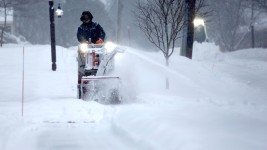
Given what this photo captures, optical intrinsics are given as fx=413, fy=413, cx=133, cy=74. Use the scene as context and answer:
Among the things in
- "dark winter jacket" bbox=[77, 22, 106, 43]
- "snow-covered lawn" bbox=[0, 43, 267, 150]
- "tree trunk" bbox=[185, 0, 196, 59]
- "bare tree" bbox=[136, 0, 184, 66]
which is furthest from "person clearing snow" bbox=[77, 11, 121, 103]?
"tree trunk" bbox=[185, 0, 196, 59]

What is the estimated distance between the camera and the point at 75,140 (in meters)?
7.41

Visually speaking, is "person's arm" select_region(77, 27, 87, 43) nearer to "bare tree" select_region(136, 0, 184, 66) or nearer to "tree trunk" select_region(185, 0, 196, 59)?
"bare tree" select_region(136, 0, 184, 66)

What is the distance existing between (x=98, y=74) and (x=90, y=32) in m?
1.42

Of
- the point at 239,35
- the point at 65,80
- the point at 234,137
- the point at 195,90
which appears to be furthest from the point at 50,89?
the point at 239,35

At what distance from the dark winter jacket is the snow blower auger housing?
0.59 metres

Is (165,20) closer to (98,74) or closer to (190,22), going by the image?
(98,74)

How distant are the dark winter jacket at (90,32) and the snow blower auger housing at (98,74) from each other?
0.59 m

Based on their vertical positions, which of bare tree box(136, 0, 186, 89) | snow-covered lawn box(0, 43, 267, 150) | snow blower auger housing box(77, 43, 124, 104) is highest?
bare tree box(136, 0, 186, 89)

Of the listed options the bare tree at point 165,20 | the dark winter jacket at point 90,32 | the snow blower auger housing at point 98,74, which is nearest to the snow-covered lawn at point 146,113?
the snow blower auger housing at point 98,74

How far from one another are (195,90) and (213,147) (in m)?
7.64

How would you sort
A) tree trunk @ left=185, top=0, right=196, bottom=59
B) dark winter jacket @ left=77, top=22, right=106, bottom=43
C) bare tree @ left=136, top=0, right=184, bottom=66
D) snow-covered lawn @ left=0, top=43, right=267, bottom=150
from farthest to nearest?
tree trunk @ left=185, top=0, right=196, bottom=59 < bare tree @ left=136, top=0, right=184, bottom=66 < dark winter jacket @ left=77, top=22, right=106, bottom=43 < snow-covered lawn @ left=0, top=43, right=267, bottom=150

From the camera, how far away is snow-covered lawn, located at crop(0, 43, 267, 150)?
6.33 meters

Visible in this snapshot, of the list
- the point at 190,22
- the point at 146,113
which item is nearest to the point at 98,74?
the point at 146,113

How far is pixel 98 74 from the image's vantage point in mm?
11375
